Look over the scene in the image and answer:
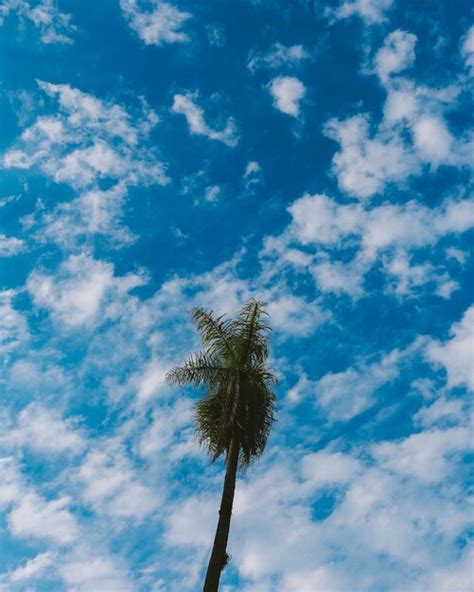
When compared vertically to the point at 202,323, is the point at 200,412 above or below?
below

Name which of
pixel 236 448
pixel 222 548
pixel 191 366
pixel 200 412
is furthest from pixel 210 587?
pixel 191 366

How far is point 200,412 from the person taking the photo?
18.1 m

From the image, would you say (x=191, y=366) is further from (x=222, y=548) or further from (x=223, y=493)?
(x=222, y=548)

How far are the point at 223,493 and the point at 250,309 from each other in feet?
20.1

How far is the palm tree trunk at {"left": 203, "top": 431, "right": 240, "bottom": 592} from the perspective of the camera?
46.6 feet

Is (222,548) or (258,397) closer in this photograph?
(222,548)

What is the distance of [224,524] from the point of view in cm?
1507

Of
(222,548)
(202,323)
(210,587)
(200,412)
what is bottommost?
(210,587)

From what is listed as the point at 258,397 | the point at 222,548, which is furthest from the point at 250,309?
the point at 222,548

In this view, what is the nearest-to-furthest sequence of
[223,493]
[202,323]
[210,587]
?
[210,587]
[223,493]
[202,323]

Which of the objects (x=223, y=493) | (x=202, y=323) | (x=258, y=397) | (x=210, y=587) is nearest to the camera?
(x=210, y=587)

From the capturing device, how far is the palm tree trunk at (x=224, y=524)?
46.6ft

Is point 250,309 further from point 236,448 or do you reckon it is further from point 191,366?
point 236,448

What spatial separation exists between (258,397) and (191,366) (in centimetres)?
237
